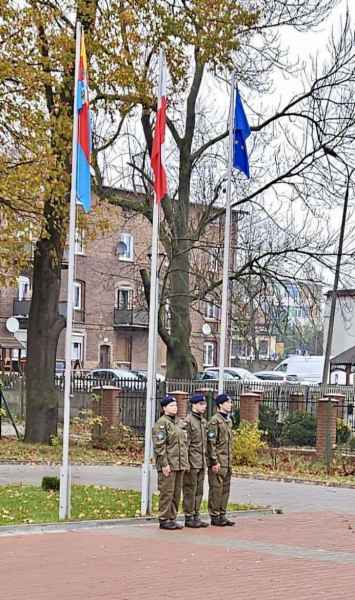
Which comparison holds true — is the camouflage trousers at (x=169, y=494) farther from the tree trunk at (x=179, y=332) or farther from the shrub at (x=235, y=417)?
the tree trunk at (x=179, y=332)

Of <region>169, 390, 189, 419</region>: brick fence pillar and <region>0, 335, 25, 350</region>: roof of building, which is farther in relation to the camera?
<region>0, 335, 25, 350</region>: roof of building

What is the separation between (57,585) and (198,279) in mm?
27103

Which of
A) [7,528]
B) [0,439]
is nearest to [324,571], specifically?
[7,528]

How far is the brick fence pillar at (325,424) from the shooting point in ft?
87.2

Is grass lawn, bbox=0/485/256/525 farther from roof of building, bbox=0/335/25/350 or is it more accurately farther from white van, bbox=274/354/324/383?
white van, bbox=274/354/324/383

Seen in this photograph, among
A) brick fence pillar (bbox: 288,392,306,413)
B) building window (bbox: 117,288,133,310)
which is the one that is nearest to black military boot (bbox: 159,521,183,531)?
brick fence pillar (bbox: 288,392,306,413)

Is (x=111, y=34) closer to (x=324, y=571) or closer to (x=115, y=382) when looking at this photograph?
(x=115, y=382)

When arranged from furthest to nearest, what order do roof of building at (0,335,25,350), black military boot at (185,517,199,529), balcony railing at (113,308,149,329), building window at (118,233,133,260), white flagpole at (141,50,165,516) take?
balcony railing at (113,308,149,329) < building window at (118,233,133,260) < roof of building at (0,335,25,350) < white flagpole at (141,50,165,516) < black military boot at (185,517,199,529)

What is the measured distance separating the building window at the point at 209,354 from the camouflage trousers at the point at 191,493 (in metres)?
57.0

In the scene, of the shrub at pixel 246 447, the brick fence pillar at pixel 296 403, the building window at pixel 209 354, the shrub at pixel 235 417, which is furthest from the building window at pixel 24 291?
the shrub at pixel 246 447

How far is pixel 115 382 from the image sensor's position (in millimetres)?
33500

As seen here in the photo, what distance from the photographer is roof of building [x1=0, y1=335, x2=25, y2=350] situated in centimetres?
6000

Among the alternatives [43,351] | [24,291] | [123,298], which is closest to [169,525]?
[43,351]

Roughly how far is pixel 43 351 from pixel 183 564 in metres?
18.1
